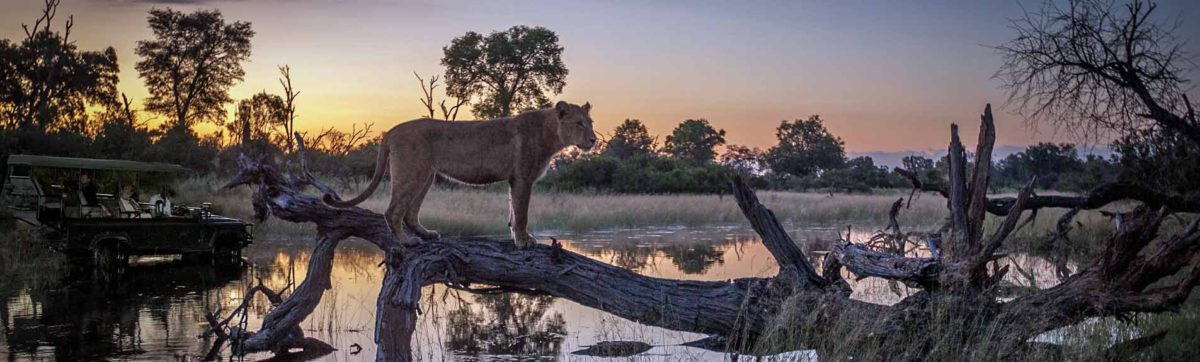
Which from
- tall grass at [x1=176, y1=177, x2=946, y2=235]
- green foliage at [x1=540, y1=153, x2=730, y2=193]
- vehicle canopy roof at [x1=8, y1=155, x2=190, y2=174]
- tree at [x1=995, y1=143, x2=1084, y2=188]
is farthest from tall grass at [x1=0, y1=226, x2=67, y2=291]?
tree at [x1=995, y1=143, x2=1084, y2=188]

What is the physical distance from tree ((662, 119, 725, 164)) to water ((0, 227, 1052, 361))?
5409 centimetres

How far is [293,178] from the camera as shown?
10023 millimetres

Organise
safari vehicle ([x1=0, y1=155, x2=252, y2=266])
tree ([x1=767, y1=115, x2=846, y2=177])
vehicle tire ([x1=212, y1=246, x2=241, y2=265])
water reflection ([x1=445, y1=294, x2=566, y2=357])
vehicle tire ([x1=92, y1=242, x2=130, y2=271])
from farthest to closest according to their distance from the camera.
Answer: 1. tree ([x1=767, y1=115, x2=846, y2=177])
2. vehicle tire ([x1=212, y1=246, x2=241, y2=265])
3. vehicle tire ([x1=92, y1=242, x2=130, y2=271])
4. safari vehicle ([x1=0, y1=155, x2=252, y2=266])
5. water reflection ([x1=445, y1=294, x2=566, y2=357])

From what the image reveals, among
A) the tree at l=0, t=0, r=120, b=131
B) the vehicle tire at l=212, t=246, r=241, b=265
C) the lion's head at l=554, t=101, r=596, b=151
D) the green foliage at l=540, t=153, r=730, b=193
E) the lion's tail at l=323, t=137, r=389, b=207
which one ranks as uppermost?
the tree at l=0, t=0, r=120, b=131

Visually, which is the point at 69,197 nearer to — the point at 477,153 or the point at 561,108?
the point at 477,153

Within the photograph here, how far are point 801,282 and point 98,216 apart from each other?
48.4 feet

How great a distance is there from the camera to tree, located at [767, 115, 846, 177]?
75.4 meters

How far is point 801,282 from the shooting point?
9773 millimetres

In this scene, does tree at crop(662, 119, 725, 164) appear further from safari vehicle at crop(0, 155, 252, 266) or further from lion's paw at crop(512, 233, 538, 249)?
lion's paw at crop(512, 233, 538, 249)

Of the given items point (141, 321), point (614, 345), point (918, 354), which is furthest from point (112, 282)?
point (918, 354)

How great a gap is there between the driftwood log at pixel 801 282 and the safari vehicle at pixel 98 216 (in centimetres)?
1006

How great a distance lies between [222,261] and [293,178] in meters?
12.6

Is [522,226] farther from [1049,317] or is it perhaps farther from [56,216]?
[56,216]

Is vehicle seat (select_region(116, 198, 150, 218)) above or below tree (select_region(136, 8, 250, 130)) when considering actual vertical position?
below
